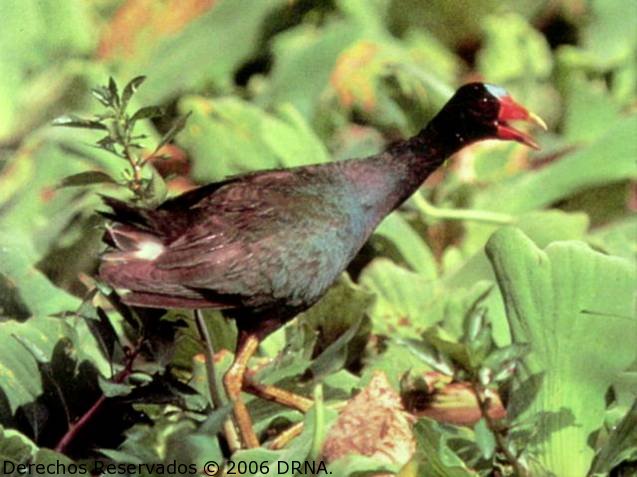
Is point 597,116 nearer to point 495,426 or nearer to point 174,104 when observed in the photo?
point 174,104

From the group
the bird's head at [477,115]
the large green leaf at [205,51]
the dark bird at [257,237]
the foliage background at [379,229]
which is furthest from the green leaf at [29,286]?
the large green leaf at [205,51]

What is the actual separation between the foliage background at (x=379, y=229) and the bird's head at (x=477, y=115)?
123 mm

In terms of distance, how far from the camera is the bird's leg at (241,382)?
132 cm

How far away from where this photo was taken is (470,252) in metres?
2.00

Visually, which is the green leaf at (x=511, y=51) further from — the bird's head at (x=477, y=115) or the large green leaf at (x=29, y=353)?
the large green leaf at (x=29, y=353)

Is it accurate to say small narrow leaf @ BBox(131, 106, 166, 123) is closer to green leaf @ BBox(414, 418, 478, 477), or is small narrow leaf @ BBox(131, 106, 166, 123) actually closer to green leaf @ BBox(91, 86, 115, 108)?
green leaf @ BBox(91, 86, 115, 108)

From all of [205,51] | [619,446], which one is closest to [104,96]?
[619,446]

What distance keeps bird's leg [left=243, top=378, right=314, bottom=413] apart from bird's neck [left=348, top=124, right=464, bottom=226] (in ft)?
0.58

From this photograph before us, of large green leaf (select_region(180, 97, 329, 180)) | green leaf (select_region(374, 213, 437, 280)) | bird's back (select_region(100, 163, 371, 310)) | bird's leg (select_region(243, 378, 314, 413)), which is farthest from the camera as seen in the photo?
large green leaf (select_region(180, 97, 329, 180))

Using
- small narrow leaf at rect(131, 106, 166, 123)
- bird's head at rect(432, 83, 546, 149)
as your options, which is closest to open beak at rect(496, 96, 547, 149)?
bird's head at rect(432, 83, 546, 149)

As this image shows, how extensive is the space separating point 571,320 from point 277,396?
0.26 meters

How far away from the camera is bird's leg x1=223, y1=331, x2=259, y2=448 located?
1321 mm

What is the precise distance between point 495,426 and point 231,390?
243mm

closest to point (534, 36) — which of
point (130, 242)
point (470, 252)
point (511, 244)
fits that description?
point (470, 252)
